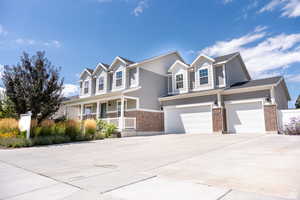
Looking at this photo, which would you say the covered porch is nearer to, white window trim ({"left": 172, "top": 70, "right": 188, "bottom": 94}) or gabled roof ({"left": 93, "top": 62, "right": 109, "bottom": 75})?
gabled roof ({"left": 93, "top": 62, "right": 109, "bottom": 75})

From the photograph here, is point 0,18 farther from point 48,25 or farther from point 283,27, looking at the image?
point 283,27

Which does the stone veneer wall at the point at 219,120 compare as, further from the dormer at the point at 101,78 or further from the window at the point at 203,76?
the dormer at the point at 101,78

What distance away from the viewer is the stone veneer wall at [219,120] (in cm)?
1391

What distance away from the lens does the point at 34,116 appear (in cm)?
1178

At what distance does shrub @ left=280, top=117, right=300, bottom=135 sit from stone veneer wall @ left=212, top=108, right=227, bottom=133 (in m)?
3.73

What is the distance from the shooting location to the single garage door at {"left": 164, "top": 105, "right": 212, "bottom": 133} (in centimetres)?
1510

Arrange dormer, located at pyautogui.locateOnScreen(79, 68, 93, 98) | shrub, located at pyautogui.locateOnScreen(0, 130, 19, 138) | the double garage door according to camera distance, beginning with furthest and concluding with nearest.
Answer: dormer, located at pyautogui.locateOnScreen(79, 68, 93, 98), the double garage door, shrub, located at pyautogui.locateOnScreen(0, 130, 19, 138)

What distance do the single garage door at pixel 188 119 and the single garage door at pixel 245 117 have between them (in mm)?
1564

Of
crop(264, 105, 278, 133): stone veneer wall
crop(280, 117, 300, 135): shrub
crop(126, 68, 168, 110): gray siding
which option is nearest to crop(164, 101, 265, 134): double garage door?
crop(264, 105, 278, 133): stone veneer wall

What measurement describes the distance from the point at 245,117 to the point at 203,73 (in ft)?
17.5

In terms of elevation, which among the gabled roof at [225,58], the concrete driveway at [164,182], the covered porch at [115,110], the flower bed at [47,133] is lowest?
the concrete driveway at [164,182]

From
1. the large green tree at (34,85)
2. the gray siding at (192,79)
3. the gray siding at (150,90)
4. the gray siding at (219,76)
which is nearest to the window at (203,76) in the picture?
the gray siding at (192,79)

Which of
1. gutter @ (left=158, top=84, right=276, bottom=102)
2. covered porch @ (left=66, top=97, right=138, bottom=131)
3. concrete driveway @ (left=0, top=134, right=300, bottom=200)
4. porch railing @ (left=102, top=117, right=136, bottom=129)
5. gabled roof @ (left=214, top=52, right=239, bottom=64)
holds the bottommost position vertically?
concrete driveway @ (left=0, top=134, right=300, bottom=200)

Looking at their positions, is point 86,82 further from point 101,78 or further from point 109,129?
point 109,129
